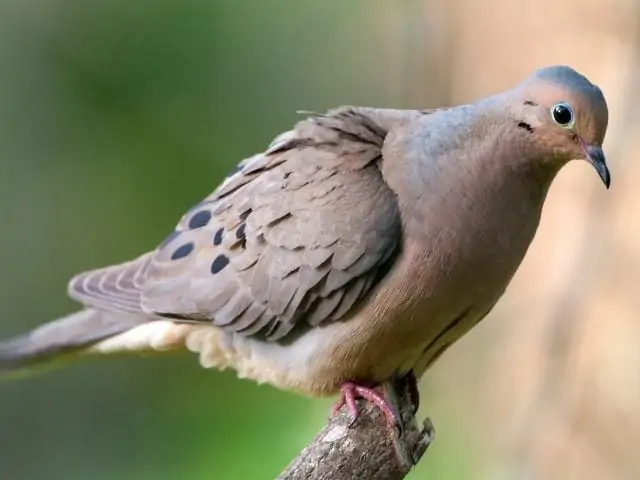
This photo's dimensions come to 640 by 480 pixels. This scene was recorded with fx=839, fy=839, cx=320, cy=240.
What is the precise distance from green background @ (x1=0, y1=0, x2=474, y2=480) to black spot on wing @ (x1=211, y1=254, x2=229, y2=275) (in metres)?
1.41

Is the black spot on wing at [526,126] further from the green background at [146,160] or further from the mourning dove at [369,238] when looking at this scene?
the green background at [146,160]

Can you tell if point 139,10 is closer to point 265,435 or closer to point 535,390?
point 265,435

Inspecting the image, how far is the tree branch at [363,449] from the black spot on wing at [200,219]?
1.82 feet

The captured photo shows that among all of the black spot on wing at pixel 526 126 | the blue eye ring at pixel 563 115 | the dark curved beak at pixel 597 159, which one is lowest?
the dark curved beak at pixel 597 159

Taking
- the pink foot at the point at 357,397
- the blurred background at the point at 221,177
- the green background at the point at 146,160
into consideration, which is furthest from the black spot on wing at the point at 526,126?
the green background at the point at 146,160

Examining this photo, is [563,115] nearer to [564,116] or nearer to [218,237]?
[564,116]

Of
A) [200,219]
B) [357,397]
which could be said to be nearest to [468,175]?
[357,397]

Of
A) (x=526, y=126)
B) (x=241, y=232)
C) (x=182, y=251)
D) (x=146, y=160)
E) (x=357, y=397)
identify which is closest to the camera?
(x=526, y=126)

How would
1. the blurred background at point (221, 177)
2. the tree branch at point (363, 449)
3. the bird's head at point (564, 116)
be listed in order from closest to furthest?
the tree branch at point (363, 449)
the bird's head at point (564, 116)
the blurred background at point (221, 177)

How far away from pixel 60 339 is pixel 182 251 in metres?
0.34

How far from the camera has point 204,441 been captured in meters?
3.23

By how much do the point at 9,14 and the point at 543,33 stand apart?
6.12 ft

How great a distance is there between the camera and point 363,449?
4.35 feet

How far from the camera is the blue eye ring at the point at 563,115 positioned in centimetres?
139
